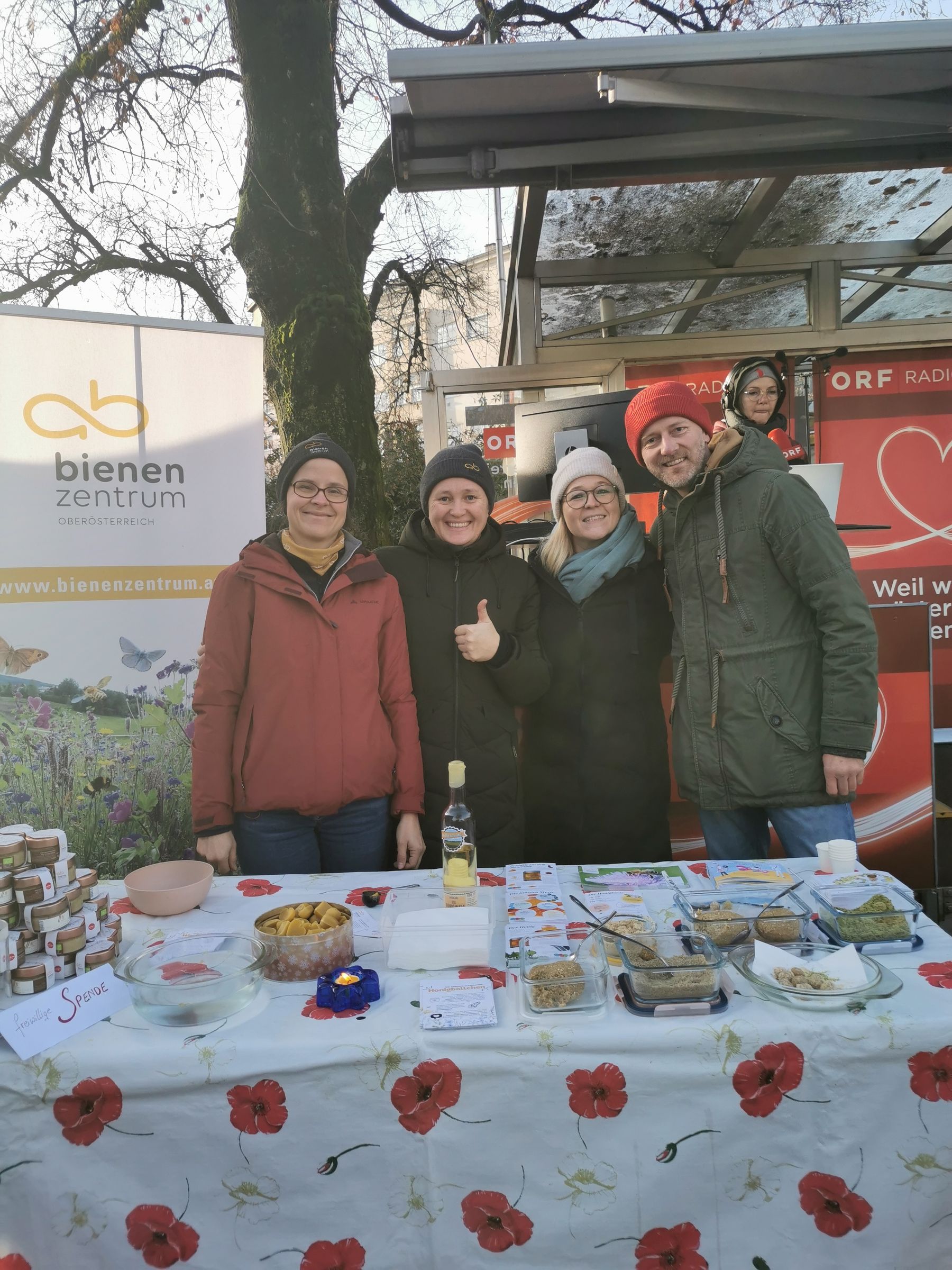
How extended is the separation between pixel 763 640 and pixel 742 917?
2.57ft

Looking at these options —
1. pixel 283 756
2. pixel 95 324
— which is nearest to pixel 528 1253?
pixel 283 756

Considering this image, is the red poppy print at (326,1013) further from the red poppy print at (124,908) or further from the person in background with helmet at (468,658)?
the person in background with helmet at (468,658)

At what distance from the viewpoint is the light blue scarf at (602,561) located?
213 cm

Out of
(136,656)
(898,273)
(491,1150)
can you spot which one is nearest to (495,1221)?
(491,1150)

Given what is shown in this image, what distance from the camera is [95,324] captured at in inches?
104

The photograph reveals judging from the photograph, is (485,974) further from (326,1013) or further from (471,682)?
(471,682)

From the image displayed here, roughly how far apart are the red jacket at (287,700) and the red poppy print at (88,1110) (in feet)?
2.79

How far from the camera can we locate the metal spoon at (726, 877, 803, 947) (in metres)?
1.26

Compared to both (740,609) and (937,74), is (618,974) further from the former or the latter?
(937,74)

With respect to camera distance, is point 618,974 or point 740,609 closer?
point 618,974

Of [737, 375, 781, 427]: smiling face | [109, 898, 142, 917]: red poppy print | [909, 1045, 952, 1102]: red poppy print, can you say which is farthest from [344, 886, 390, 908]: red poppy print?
[737, 375, 781, 427]: smiling face

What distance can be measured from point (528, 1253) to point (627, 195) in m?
3.95

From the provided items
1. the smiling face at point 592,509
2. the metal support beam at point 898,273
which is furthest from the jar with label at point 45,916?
the metal support beam at point 898,273

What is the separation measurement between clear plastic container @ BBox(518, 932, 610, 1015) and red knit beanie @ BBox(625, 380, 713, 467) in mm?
1394
